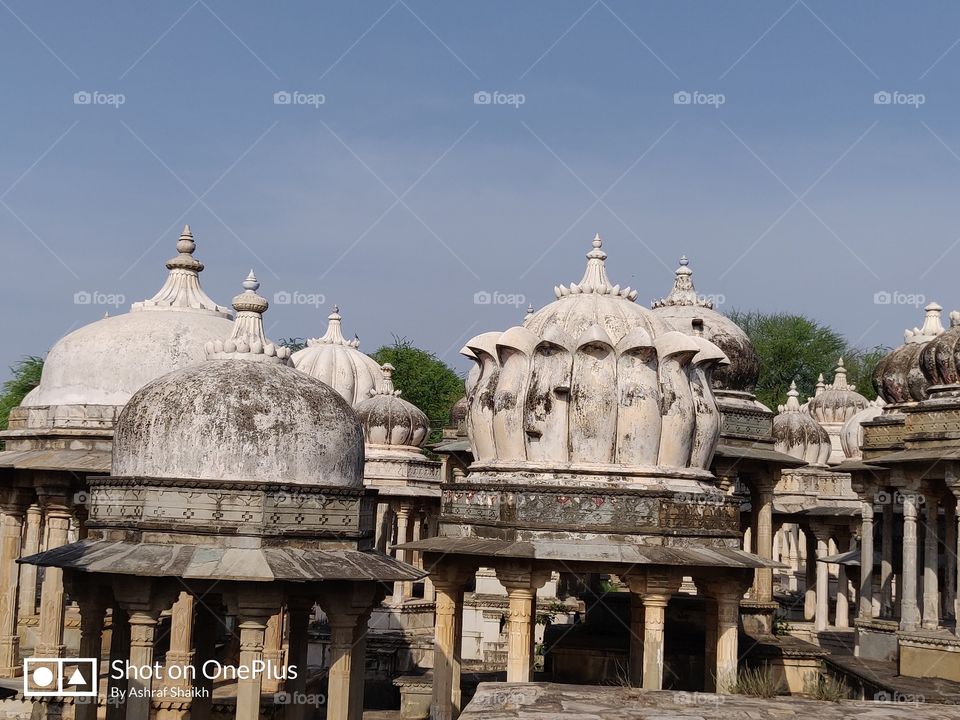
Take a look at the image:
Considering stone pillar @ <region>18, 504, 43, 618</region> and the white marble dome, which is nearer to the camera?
the white marble dome

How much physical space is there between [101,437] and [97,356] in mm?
1363

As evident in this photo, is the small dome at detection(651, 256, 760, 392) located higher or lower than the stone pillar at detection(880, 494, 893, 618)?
higher

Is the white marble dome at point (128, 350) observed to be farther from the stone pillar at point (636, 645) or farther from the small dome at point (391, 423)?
the small dome at point (391, 423)

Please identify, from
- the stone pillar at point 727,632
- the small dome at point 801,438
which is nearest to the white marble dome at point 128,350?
the stone pillar at point 727,632

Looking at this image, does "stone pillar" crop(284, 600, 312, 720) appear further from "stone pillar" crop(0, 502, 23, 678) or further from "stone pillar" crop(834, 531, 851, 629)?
"stone pillar" crop(834, 531, 851, 629)

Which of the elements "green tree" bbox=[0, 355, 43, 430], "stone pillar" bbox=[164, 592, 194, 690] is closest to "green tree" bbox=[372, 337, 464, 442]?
"green tree" bbox=[0, 355, 43, 430]

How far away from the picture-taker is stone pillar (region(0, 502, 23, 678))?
69.5 ft

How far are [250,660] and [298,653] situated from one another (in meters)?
2.48

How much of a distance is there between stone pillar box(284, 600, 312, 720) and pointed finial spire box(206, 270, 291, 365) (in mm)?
2888

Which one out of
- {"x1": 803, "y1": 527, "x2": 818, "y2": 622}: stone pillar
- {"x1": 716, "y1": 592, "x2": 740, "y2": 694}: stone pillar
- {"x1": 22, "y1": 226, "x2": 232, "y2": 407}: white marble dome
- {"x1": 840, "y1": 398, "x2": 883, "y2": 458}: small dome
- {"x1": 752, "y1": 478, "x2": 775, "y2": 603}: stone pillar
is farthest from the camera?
{"x1": 803, "y1": 527, "x2": 818, "y2": 622}: stone pillar

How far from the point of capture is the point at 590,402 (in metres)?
15.9

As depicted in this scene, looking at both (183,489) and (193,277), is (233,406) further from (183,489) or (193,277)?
(193,277)

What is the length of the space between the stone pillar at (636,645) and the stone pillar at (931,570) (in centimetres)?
682

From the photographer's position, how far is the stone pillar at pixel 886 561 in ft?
84.4
